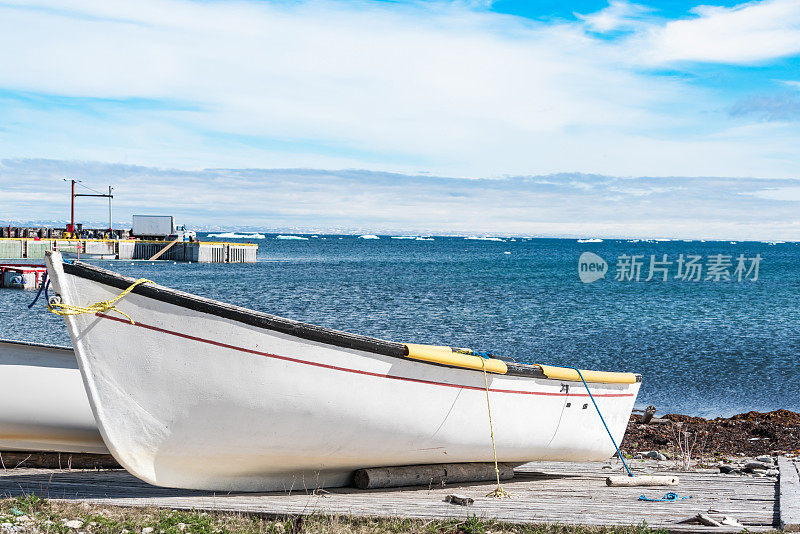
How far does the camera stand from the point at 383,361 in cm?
651

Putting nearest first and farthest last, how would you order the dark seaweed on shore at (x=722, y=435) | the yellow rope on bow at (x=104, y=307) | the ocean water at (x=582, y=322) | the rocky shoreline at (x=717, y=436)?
1. the yellow rope on bow at (x=104, y=307)
2. the rocky shoreline at (x=717, y=436)
3. the dark seaweed on shore at (x=722, y=435)
4. the ocean water at (x=582, y=322)

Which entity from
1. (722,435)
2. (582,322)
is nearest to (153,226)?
(582,322)

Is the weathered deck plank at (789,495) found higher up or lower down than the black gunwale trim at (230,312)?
lower down

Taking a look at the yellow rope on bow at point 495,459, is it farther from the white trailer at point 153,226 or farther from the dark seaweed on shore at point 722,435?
the white trailer at point 153,226

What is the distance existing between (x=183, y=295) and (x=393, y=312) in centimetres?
3120

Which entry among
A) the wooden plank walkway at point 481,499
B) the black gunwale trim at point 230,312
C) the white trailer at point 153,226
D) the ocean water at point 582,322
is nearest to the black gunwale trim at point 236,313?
the black gunwale trim at point 230,312

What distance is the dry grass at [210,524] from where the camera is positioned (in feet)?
18.3

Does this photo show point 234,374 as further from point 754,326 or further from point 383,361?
point 754,326

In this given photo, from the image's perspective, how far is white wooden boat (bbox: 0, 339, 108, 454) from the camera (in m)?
7.49

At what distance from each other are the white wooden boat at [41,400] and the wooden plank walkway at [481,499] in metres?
0.35

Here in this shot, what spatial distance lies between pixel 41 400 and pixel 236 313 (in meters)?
3.10

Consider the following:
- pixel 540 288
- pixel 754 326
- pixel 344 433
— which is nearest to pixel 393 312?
pixel 754 326

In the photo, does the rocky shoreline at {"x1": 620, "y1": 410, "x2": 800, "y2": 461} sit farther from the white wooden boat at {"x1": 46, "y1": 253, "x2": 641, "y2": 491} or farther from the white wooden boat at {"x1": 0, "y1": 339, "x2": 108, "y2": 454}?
the white wooden boat at {"x1": 0, "y1": 339, "x2": 108, "y2": 454}

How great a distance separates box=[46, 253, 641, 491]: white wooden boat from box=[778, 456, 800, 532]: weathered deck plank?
2487 millimetres
